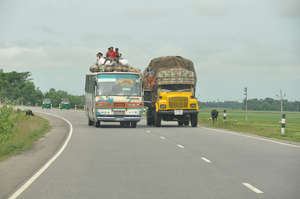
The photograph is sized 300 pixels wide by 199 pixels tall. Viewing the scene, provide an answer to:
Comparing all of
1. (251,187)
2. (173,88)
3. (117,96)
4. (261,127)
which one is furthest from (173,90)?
(251,187)

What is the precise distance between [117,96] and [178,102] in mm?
3516

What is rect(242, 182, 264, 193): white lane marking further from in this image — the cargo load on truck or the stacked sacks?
the stacked sacks

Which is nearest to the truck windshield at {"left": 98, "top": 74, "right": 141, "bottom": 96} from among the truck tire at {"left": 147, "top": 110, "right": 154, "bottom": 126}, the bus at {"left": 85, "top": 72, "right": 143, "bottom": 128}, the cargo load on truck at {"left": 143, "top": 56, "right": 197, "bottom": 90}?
the bus at {"left": 85, "top": 72, "right": 143, "bottom": 128}

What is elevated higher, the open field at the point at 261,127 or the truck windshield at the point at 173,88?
the truck windshield at the point at 173,88

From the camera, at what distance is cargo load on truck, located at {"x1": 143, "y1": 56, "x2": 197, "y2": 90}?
1273 inches

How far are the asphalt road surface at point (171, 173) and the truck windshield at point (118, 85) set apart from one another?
12.7 m

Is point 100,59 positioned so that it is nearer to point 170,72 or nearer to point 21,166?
point 170,72

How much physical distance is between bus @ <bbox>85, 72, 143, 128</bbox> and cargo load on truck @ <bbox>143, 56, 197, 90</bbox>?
160 centimetres

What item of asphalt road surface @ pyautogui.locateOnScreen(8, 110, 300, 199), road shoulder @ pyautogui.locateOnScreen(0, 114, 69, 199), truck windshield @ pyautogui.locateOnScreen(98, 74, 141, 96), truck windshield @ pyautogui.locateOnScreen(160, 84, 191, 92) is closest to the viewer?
asphalt road surface @ pyautogui.locateOnScreen(8, 110, 300, 199)

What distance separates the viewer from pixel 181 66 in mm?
33406

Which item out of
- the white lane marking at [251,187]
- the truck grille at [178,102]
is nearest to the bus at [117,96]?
the truck grille at [178,102]

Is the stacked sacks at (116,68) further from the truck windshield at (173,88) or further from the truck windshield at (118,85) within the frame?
the truck windshield at (173,88)

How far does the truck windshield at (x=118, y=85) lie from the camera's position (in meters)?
31.2

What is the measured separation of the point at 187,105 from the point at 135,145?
504 inches
